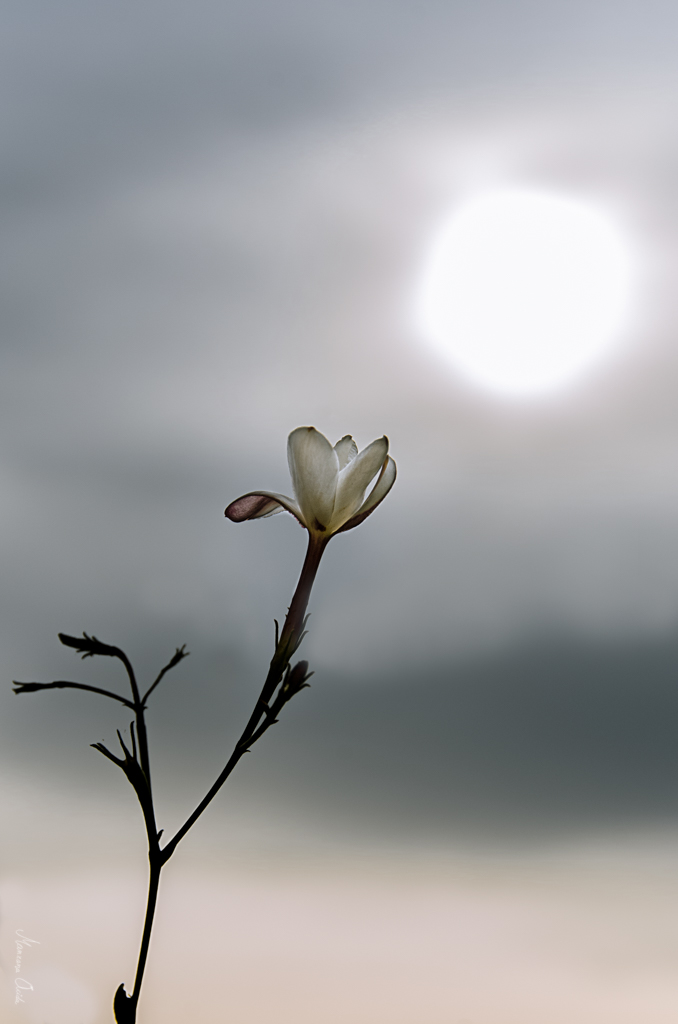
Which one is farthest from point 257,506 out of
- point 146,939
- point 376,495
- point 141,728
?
point 146,939

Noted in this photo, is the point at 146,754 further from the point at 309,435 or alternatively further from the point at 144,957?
the point at 309,435

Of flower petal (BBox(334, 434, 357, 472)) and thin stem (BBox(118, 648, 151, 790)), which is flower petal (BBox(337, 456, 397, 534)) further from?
thin stem (BBox(118, 648, 151, 790))

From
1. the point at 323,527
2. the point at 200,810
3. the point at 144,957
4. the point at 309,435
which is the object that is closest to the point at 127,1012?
the point at 144,957

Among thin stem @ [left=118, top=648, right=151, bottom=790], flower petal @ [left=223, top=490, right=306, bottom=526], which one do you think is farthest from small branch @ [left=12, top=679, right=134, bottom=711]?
flower petal @ [left=223, top=490, right=306, bottom=526]

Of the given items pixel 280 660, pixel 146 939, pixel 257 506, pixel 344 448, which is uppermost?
pixel 344 448

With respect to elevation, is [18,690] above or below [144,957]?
above

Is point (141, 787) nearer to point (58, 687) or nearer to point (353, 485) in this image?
point (58, 687)

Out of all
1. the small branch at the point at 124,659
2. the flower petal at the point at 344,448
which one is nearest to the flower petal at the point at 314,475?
the flower petal at the point at 344,448
